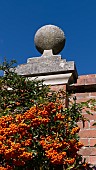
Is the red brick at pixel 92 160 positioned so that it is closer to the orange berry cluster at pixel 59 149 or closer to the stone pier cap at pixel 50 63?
the orange berry cluster at pixel 59 149

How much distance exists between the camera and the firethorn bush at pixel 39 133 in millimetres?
2738

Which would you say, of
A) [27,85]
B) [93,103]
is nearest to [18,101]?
[27,85]

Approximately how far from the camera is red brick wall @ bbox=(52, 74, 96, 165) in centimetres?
340

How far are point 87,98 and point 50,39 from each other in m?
0.90

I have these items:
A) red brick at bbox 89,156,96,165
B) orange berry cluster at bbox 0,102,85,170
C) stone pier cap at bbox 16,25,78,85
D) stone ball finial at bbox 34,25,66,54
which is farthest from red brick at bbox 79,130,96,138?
stone ball finial at bbox 34,25,66,54

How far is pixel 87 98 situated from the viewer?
365cm

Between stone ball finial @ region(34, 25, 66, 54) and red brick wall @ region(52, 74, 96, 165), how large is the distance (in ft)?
1.78

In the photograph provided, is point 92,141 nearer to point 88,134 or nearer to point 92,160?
point 88,134

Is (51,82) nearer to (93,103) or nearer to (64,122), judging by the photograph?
(93,103)

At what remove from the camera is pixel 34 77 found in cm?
384

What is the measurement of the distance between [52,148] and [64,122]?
1.16ft

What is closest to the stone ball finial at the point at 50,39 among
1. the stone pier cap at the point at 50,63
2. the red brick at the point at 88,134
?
the stone pier cap at the point at 50,63

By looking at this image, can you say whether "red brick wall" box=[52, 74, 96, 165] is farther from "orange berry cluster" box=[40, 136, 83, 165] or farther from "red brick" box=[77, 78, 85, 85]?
"orange berry cluster" box=[40, 136, 83, 165]

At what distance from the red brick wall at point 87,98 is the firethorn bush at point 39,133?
0.11m
